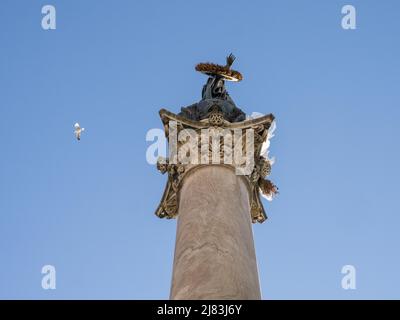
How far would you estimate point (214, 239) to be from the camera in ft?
50.1

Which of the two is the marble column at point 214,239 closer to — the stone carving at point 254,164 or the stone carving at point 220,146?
the stone carving at point 220,146

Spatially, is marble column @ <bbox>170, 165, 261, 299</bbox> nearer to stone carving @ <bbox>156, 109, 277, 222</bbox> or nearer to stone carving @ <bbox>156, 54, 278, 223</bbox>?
stone carving @ <bbox>156, 54, 278, 223</bbox>

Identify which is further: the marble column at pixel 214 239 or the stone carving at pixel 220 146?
the stone carving at pixel 220 146

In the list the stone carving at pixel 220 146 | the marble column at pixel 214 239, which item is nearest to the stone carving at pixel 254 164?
the stone carving at pixel 220 146

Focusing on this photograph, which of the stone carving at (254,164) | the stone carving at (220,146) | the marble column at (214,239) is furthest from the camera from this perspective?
the stone carving at (254,164)

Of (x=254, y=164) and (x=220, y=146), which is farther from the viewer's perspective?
(x=254, y=164)

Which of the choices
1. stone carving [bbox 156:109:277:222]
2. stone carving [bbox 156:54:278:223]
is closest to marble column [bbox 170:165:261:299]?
stone carving [bbox 156:54:278:223]

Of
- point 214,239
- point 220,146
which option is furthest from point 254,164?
point 214,239

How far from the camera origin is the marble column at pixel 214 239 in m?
14.0

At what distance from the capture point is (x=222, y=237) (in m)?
15.4

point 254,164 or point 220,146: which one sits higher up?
point 220,146

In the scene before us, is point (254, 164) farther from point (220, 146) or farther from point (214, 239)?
point (214, 239)
